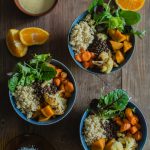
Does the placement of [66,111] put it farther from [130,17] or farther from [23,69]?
[130,17]

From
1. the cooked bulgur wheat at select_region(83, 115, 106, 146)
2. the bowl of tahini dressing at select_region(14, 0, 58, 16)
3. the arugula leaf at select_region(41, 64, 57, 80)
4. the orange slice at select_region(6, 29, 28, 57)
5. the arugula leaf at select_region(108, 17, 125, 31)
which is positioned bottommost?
the cooked bulgur wheat at select_region(83, 115, 106, 146)

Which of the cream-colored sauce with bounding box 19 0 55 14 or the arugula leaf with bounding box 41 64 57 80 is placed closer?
the arugula leaf with bounding box 41 64 57 80

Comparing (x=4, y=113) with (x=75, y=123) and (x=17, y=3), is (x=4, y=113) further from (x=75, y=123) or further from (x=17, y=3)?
Result: (x=17, y=3)

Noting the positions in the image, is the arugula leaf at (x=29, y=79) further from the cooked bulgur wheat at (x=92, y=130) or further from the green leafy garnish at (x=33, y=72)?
the cooked bulgur wheat at (x=92, y=130)

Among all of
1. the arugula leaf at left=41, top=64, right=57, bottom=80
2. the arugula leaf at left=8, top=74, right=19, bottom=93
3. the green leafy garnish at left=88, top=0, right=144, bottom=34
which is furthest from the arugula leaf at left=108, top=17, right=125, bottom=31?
the arugula leaf at left=8, top=74, right=19, bottom=93

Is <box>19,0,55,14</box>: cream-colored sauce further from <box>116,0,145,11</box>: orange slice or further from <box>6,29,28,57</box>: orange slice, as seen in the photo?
<box>116,0,145,11</box>: orange slice

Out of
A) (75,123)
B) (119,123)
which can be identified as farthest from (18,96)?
(119,123)

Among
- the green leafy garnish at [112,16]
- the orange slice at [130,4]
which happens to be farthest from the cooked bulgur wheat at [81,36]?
the orange slice at [130,4]
